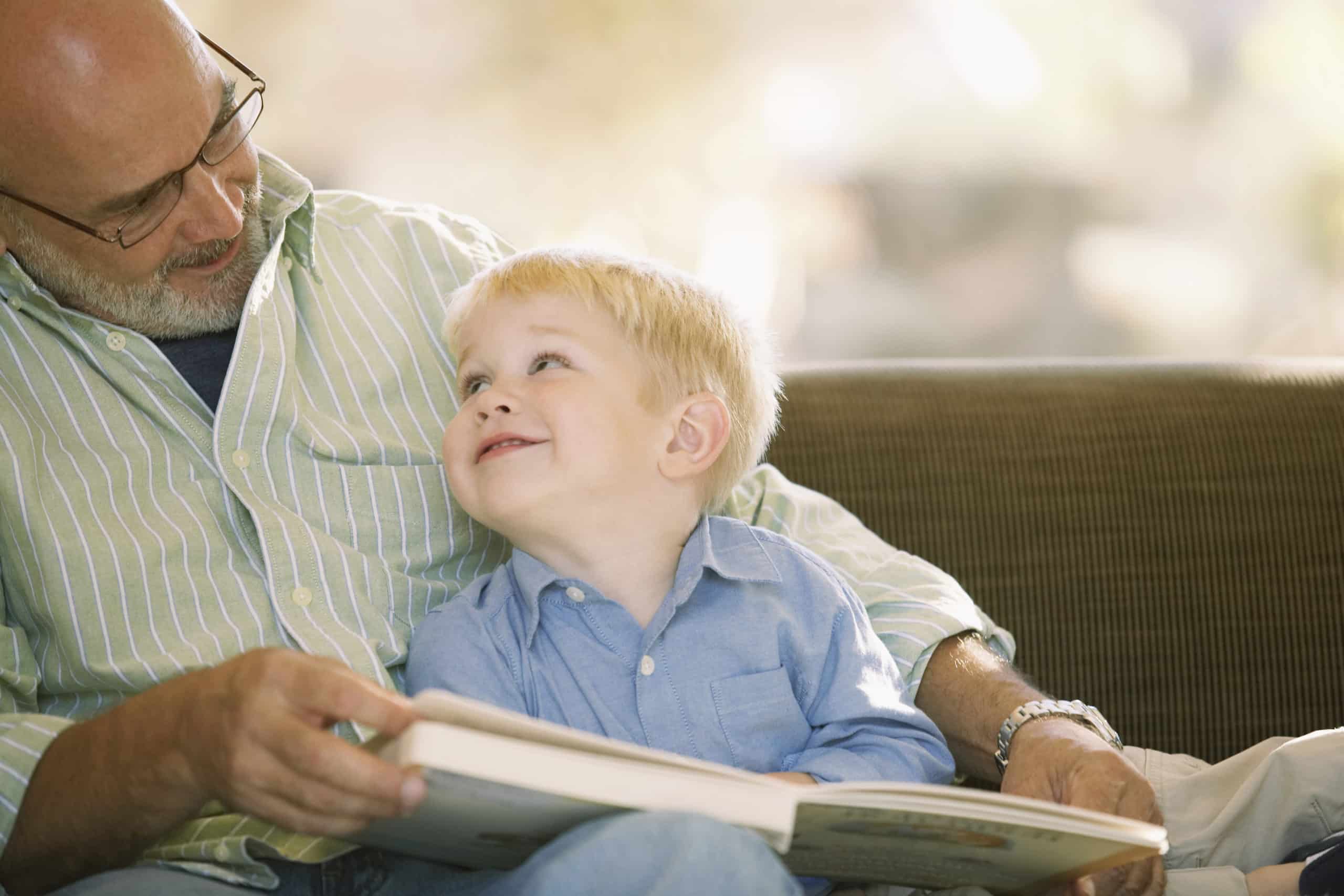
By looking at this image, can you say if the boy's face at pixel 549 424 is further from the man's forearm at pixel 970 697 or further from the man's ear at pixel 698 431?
the man's forearm at pixel 970 697

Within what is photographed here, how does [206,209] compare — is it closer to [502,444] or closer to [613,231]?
[502,444]

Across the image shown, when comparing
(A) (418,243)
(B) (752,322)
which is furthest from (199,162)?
(B) (752,322)

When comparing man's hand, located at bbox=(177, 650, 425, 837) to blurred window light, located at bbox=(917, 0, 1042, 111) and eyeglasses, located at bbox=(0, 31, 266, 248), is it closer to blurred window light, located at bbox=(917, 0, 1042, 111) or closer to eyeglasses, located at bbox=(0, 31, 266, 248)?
eyeglasses, located at bbox=(0, 31, 266, 248)

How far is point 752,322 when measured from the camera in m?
1.62

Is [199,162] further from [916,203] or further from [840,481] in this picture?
[916,203]

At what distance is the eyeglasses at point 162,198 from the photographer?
4.98ft

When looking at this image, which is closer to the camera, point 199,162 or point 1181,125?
point 199,162

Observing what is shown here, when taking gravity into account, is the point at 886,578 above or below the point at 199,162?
below

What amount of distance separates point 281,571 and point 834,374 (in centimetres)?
104

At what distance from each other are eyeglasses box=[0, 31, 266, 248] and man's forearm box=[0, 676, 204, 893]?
2.10 ft

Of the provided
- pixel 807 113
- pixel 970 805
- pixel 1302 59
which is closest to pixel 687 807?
pixel 970 805

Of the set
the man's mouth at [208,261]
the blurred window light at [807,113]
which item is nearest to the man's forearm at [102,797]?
the man's mouth at [208,261]

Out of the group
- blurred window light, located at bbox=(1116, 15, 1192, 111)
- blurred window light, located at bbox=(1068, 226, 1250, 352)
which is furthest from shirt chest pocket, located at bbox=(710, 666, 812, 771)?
blurred window light, located at bbox=(1116, 15, 1192, 111)

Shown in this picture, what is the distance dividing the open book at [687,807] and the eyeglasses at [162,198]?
86 cm
